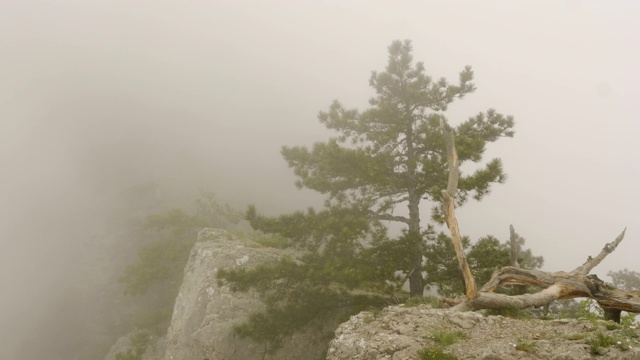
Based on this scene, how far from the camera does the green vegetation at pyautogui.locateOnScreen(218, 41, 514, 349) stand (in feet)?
47.3

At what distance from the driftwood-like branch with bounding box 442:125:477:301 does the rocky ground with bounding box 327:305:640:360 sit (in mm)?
1309

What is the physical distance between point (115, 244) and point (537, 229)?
7853 inches

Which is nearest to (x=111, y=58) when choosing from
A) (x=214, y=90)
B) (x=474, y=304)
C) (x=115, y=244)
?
(x=214, y=90)

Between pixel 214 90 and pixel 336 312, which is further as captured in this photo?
pixel 214 90

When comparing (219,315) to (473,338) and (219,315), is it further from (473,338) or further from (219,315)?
(473,338)

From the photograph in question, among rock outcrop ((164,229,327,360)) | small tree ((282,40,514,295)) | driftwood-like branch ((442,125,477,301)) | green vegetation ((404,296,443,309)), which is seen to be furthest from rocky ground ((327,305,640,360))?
rock outcrop ((164,229,327,360))

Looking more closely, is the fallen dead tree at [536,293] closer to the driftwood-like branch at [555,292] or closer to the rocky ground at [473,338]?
the driftwood-like branch at [555,292]

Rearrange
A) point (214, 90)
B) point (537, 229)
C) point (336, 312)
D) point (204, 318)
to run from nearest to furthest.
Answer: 1. point (336, 312)
2. point (204, 318)
3. point (214, 90)
4. point (537, 229)

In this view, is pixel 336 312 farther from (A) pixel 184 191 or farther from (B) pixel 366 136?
(A) pixel 184 191

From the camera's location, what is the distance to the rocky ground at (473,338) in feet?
21.4

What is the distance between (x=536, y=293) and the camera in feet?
35.3

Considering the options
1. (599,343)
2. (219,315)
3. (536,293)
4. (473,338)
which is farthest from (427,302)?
(219,315)

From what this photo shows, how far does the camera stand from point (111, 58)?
7008 inches

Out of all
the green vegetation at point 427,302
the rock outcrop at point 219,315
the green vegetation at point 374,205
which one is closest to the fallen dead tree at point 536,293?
the green vegetation at point 427,302
